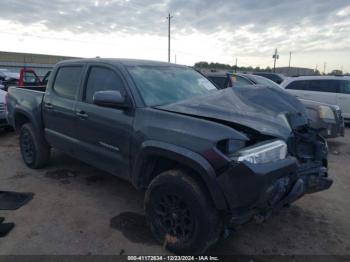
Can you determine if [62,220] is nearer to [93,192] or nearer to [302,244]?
[93,192]

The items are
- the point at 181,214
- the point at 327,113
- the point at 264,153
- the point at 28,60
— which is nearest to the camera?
the point at 264,153

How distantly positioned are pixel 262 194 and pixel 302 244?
118cm

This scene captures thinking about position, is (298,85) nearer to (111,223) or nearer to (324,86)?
(324,86)

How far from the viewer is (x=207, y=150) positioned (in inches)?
103

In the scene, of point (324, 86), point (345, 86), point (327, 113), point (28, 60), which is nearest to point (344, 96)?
point (345, 86)

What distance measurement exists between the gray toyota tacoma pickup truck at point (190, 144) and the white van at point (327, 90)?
23.9 ft

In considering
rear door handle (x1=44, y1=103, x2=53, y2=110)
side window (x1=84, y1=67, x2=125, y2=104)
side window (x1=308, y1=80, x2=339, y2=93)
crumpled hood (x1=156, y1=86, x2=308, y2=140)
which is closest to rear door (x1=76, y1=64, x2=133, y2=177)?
side window (x1=84, y1=67, x2=125, y2=104)

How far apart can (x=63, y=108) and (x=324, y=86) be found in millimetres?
8990

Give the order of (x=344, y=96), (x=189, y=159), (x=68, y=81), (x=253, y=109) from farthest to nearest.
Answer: (x=344, y=96)
(x=68, y=81)
(x=253, y=109)
(x=189, y=159)

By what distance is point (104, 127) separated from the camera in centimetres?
368

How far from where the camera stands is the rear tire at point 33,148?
17.0ft

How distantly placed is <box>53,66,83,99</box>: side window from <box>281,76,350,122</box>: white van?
8114 mm

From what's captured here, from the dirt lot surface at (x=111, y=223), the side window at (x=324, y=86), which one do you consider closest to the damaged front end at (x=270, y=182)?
the dirt lot surface at (x=111, y=223)

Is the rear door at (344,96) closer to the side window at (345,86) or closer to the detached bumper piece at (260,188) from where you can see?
the side window at (345,86)
